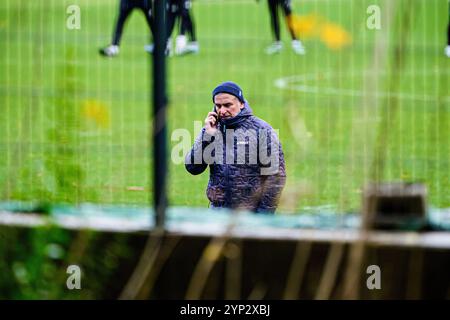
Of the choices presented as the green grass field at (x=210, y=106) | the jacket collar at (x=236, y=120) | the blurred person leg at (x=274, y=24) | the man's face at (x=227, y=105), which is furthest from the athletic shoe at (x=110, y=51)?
the jacket collar at (x=236, y=120)

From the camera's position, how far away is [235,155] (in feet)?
20.3

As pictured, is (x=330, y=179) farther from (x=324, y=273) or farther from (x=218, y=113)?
(x=324, y=273)

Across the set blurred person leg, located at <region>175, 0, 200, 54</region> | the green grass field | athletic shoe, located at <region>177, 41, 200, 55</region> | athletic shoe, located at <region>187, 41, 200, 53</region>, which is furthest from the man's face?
athletic shoe, located at <region>187, 41, 200, 53</region>

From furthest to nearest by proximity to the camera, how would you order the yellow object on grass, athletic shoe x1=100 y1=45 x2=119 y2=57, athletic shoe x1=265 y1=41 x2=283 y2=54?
athletic shoe x1=100 y1=45 x2=119 y2=57, athletic shoe x1=265 y1=41 x2=283 y2=54, the yellow object on grass

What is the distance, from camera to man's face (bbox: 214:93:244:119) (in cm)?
632

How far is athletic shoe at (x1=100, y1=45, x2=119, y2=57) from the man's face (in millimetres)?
10083

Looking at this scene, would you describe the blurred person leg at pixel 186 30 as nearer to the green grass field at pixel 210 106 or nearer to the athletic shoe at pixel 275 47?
the green grass field at pixel 210 106

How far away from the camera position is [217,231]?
4336 millimetres

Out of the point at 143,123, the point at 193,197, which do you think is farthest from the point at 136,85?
the point at 193,197

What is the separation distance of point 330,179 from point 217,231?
3.34 metres

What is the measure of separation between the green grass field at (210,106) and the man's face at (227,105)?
0.97 feet

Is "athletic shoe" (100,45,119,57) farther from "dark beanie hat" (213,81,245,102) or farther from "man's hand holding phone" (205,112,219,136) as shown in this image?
"man's hand holding phone" (205,112,219,136)

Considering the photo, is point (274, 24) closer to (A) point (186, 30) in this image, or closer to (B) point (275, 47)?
(A) point (186, 30)

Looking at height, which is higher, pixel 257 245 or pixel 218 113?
pixel 218 113
